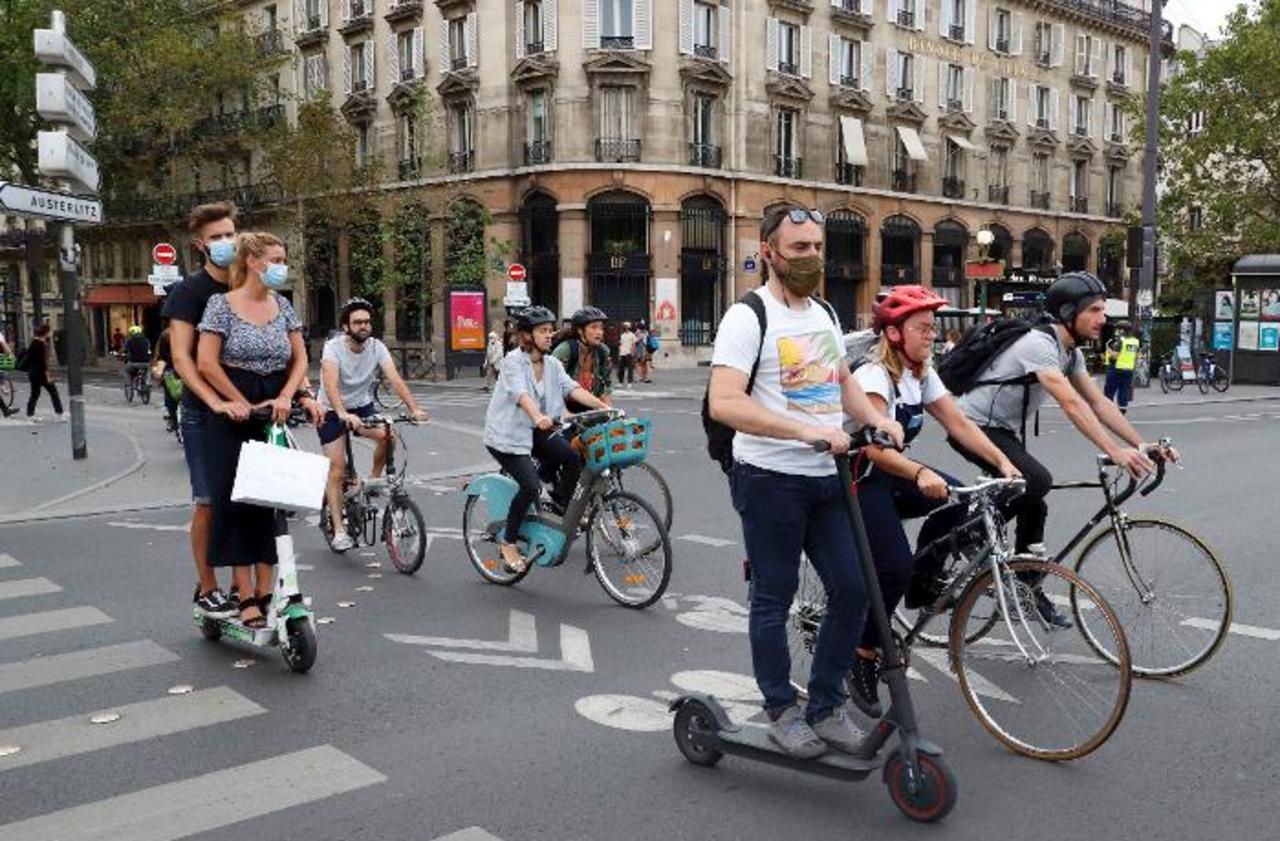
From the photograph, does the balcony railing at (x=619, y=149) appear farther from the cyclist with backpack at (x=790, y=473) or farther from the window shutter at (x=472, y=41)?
the cyclist with backpack at (x=790, y=473)

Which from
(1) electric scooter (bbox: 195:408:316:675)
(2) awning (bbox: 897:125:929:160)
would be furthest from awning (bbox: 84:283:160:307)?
(1) electric scooter (bbox: 195:408:316:675)

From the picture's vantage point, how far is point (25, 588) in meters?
6.73

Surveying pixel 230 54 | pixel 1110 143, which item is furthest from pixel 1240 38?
pixel 230 54

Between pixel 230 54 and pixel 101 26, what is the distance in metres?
5.36

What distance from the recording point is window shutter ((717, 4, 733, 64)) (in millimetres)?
36938

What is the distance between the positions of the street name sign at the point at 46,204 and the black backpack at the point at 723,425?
30.7ft

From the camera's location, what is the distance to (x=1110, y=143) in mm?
51438

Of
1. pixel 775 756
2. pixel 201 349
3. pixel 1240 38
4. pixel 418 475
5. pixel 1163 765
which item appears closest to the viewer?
pixel 775 756

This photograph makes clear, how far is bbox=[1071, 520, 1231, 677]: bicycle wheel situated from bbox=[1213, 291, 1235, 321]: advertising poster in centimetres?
2795

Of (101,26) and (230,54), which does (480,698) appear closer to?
(230,54)

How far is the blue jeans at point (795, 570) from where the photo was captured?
3.65 m

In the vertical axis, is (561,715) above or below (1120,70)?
below

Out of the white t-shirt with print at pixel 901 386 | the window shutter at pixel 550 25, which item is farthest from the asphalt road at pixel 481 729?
the window shutter at pixel 550 25

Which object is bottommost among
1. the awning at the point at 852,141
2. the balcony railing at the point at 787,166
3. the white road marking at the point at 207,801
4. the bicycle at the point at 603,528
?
the white road marking at the point at 207,801
